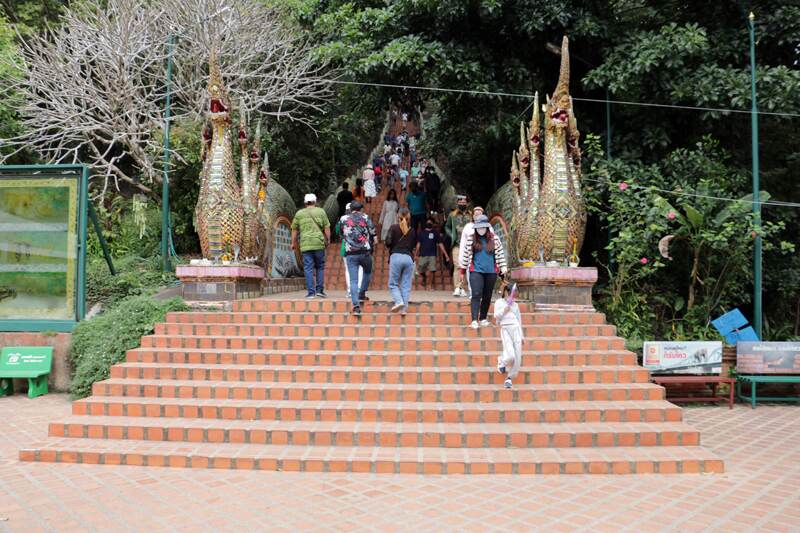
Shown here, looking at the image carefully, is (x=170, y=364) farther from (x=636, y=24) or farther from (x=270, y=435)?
(x=636, y=24)

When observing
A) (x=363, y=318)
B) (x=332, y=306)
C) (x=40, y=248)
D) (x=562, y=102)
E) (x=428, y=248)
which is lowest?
(x=363, y=318)

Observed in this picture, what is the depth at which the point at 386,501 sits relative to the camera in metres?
4.07

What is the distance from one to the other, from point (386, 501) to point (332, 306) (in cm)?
409

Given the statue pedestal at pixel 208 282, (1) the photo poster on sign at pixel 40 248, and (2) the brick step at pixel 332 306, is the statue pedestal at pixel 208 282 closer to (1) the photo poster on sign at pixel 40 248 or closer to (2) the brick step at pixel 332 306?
(2) the brick step at pixel 332 306

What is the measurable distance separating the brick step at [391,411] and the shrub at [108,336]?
1.21m

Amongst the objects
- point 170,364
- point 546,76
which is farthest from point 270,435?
point 546,76

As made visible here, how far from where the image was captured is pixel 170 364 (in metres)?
6.62

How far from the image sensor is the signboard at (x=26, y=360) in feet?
25.1

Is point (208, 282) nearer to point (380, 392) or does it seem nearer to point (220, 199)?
point (220, 199)

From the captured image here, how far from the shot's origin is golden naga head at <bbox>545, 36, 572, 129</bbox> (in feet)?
27.5

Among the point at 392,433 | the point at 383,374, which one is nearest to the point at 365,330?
the point at 383,374

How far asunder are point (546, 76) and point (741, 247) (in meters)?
5.68

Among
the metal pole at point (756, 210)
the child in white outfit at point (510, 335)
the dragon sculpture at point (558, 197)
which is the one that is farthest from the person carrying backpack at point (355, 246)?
the metal pole at point (756, 210)

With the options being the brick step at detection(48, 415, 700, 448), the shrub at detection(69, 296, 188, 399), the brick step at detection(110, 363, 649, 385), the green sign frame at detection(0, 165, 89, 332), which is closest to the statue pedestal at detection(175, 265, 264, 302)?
the shrub at detection(69, 296, 188, 399)
